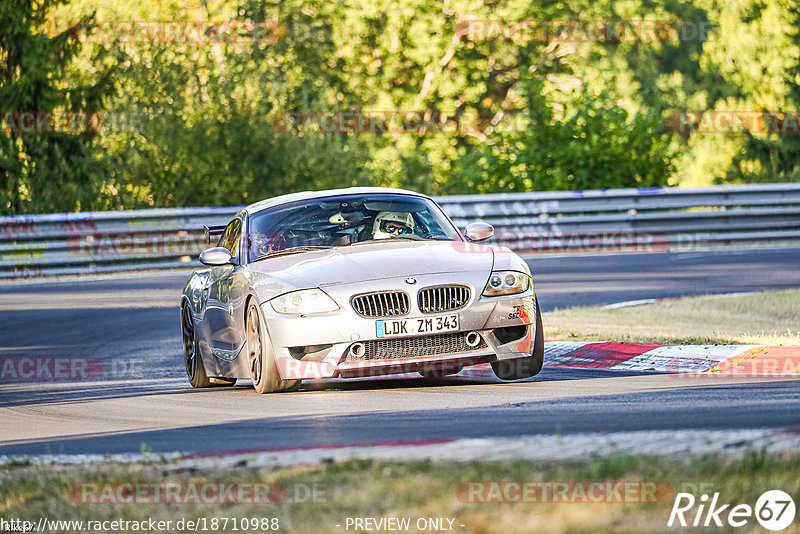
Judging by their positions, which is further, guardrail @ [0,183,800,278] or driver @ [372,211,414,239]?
guardrail @ [0,183,800,278]

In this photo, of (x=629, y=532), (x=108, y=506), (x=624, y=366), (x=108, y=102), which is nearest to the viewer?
(x=629, y=532)

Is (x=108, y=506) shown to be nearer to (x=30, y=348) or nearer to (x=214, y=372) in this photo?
(x=214, y=372)

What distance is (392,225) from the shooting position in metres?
10.5

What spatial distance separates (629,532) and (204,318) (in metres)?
7.15

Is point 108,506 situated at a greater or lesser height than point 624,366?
greater

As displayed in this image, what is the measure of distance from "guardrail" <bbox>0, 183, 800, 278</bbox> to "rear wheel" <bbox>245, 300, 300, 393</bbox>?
12.6 metres

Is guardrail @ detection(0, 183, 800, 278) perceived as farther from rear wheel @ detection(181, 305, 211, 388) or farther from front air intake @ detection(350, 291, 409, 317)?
front air intake @ detection(350, 291, 409, 317)

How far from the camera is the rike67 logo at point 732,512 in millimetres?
4461

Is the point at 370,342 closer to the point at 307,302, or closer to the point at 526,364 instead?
the point at 307,302

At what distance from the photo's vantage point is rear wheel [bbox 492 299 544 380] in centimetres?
968

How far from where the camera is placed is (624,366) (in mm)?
10680

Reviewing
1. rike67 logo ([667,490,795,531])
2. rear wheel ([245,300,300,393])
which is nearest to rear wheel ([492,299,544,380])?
rear wheel ([245,300,300,393])

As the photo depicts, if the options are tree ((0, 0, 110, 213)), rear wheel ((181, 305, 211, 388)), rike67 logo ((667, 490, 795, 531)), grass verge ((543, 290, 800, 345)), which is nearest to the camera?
rike67 logo ((667, 490, 795, 531))

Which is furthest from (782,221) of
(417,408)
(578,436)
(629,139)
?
(578,436)
